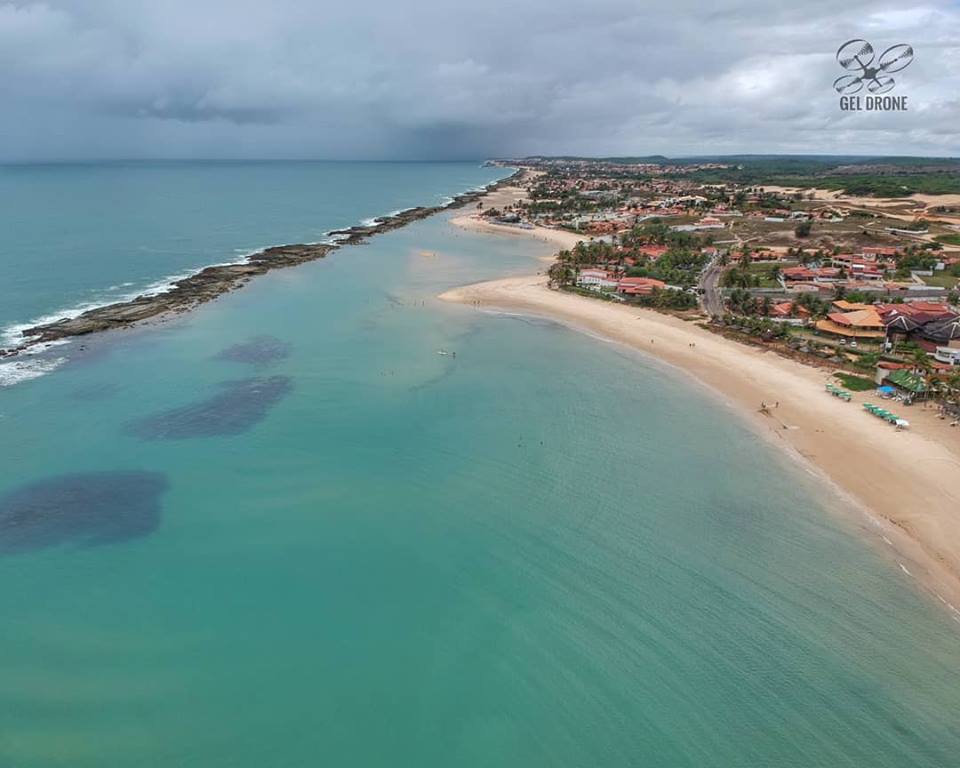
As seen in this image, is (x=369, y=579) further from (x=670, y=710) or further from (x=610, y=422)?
(x=610, y=422)

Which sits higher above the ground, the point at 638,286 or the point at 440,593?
the point at 638,286

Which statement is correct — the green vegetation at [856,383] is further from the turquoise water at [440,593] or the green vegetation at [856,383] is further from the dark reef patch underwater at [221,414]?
the dark reef patch underwater at [221,414]

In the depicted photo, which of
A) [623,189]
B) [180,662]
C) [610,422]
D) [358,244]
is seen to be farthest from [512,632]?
[623,189]

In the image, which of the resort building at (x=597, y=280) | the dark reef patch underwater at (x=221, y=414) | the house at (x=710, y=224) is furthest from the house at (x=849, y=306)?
the house at (x=710, y=224)

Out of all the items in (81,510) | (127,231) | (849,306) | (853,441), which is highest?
(127,231)

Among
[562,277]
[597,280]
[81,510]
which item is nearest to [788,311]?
[597,280]

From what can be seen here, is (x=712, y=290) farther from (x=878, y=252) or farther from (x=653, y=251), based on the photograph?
(x=878, y=252)
